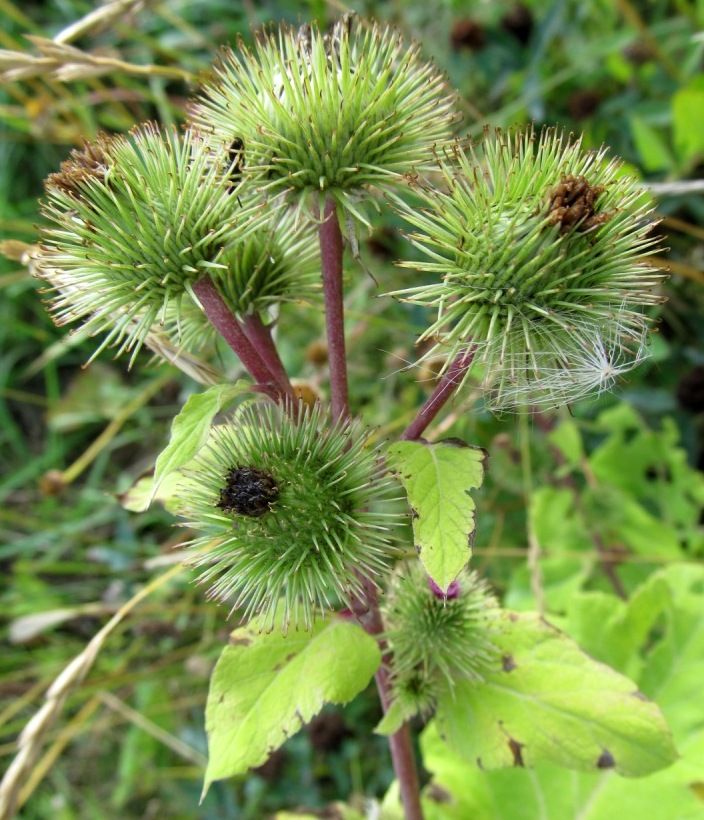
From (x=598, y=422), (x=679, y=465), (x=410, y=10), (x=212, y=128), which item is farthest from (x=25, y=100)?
(x=679, y=465)

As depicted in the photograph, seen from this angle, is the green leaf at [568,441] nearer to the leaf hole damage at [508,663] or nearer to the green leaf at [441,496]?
the leaf hole damage at [508,663]

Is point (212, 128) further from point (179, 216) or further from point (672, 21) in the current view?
point (672, 21)

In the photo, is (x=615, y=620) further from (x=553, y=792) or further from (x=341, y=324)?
(x=341, y=324)

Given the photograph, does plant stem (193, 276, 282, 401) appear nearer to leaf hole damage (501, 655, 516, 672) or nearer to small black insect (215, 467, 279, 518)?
small black insect (215, 467, 279, 518)

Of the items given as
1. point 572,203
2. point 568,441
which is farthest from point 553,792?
point 572,203

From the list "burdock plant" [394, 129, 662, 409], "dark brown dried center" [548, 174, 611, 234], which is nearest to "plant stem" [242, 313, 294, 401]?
"burdock plant" [394, 129, 662, 409]

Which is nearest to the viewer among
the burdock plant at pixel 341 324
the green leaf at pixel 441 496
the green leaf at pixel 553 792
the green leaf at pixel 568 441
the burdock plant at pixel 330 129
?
the green leaf at pixel 441 496

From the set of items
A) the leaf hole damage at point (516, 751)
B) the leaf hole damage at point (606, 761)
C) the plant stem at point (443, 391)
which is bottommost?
the leaf hole damage at point (606, 761)

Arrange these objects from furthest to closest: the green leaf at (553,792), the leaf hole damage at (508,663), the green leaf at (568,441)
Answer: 1. the green leaf at (568,441)
2. the green leaf at (553,792)
3. the leaf hole damage at (508,663)

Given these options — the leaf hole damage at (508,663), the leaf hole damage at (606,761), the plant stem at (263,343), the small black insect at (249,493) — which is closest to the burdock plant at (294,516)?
the small black insect at (249,493)
